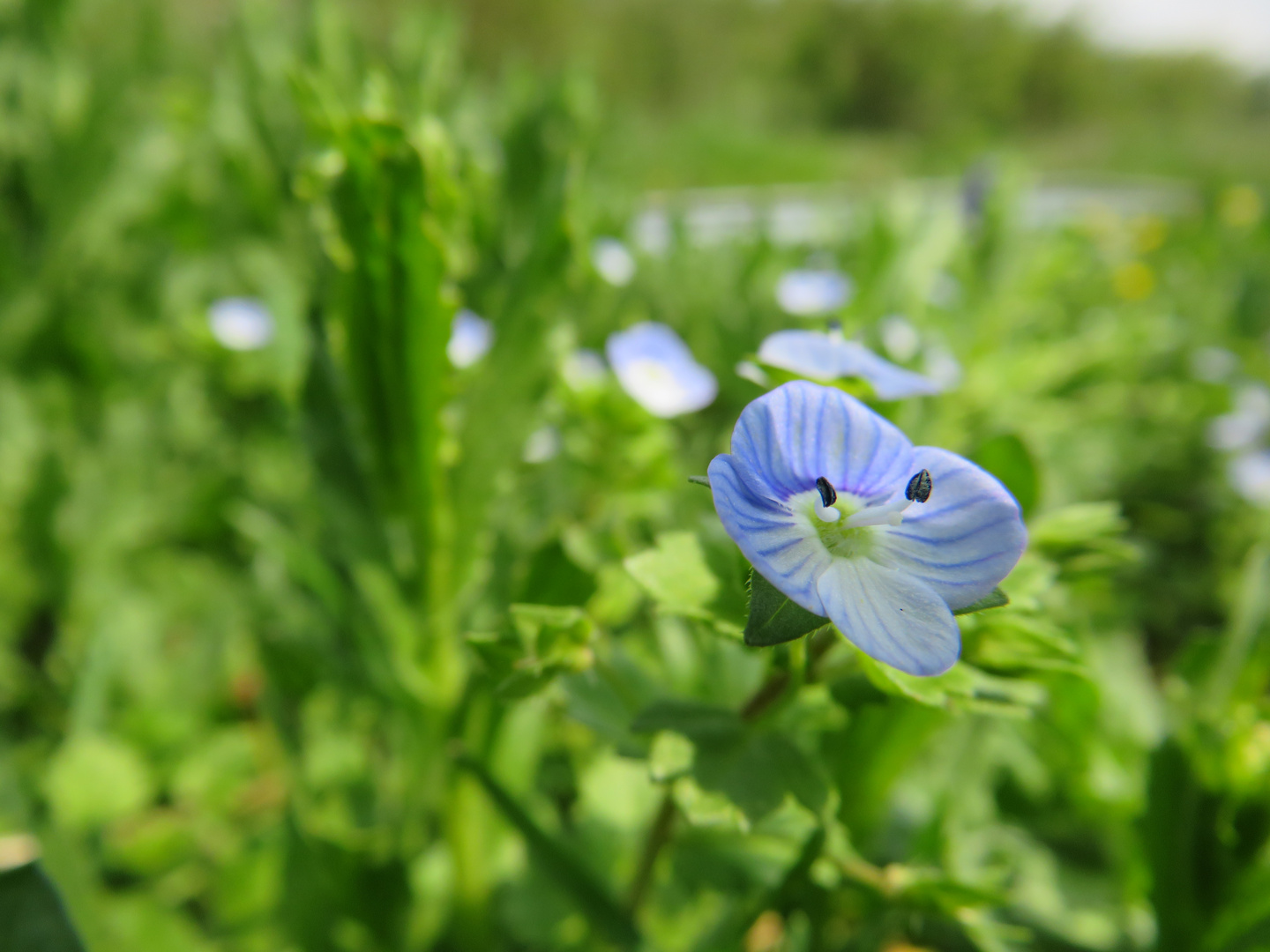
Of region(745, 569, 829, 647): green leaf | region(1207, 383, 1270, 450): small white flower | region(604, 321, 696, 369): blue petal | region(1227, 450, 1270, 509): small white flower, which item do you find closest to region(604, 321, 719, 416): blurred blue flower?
region(604, 321, 696, 369): blue petal

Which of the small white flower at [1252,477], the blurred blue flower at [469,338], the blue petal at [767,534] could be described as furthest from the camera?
the small white flower at [1252,477]

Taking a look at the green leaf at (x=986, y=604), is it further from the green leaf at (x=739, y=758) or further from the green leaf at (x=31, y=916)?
the green leaf at (x=31, y=916)

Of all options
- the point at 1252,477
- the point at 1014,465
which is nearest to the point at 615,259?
the point at 1014,465

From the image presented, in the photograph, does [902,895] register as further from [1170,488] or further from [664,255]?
[1170,488]

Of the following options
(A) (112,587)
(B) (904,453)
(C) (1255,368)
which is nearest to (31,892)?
(B) (904,453)

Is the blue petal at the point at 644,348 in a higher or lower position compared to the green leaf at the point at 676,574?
higher

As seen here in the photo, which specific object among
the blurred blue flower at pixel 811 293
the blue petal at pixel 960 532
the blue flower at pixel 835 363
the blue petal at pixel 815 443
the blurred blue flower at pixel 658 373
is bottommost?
the blue petal at pixel 960 532

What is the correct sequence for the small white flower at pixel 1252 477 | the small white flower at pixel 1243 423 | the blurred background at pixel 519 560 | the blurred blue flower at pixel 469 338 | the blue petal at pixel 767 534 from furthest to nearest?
1. the small white flower at pixel 1243 423
2. the small white flower at pixel 1252 477
3. the blurred blue flower at pixel 469 338
4. the blurred background at pixel 519 560
5. the blue petal at pixel 767 534

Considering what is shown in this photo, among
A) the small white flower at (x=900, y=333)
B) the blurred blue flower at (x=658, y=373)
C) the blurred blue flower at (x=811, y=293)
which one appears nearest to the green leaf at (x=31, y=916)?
the blurred blue flower at (x=658, y=373)

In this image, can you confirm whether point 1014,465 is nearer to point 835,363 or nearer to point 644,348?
point 835,363
